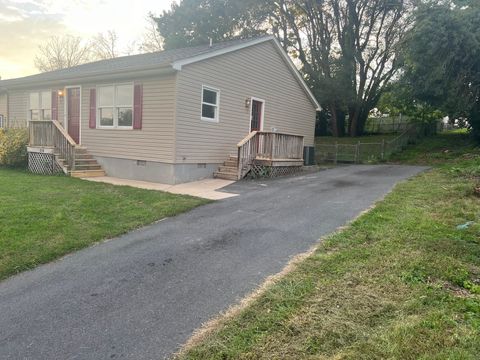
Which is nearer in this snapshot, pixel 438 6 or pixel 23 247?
pixel 23 247

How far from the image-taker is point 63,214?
6340 mm

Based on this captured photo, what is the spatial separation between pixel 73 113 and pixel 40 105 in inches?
90.6

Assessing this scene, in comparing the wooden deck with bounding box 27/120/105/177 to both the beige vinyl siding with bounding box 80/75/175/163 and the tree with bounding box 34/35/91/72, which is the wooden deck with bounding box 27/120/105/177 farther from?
the tree with bounding box 34/35/91/72

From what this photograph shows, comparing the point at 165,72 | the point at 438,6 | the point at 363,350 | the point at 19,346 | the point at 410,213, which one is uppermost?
the point at 438,6

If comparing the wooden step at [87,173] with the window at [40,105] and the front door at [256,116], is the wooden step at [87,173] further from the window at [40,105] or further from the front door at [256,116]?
the front door at [256,116]

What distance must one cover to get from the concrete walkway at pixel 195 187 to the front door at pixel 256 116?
3.61 metres

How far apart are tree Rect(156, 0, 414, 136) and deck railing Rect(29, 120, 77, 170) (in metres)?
14.5

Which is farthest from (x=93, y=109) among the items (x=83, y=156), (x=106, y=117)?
(x=83, y=156)

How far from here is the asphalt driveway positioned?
294 centimetres

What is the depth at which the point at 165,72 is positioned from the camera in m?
10.2

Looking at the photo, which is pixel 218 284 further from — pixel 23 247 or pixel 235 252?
pixel 23 247

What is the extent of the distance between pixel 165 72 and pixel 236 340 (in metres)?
8.83

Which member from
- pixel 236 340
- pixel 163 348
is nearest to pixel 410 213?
pixel 236 340

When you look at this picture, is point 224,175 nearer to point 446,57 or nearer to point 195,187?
point 195,187
